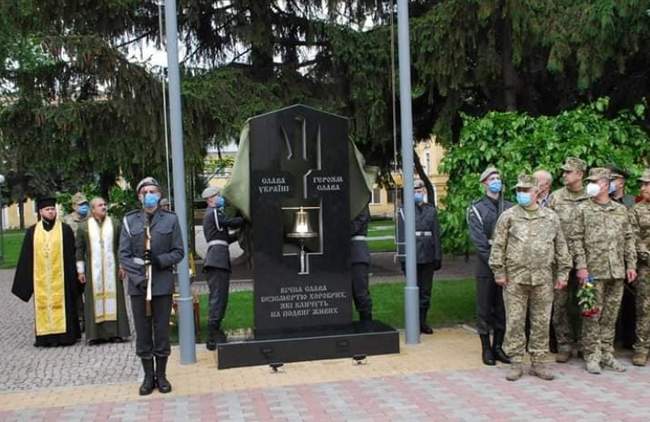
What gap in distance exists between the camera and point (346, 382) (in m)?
6.59

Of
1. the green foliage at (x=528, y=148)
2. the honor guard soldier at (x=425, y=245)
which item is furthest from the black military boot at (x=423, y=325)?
the green foliage at (x=528, y=148)

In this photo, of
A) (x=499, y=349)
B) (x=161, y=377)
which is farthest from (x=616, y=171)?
(x=161, y=377)

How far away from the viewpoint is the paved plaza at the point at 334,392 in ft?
18.5

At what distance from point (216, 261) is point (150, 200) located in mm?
1939

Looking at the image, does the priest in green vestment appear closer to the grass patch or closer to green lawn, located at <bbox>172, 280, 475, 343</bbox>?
green lawn, located at <bbox>172, 280, 475, 343</bbox>

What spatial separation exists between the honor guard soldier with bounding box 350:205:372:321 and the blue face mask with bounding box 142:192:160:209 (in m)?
2.76

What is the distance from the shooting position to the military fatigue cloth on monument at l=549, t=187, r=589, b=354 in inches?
273

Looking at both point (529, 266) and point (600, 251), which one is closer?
point (529, 266)

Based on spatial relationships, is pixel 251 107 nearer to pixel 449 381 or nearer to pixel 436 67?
pixel 436 67

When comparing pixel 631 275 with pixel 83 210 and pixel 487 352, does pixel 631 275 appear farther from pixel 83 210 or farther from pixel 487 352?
pixel 83 210

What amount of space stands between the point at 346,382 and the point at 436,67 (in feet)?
24.7

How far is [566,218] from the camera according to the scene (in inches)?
272

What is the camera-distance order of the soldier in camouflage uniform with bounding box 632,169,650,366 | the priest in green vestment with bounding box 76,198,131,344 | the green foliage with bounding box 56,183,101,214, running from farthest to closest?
1. the green foliage with bounding box 56,183,101,214
2. the priest in green vestment with bounding box 76,198,131,344
3. the soldier in camouflage uniform with bounding box 632,169,650,366

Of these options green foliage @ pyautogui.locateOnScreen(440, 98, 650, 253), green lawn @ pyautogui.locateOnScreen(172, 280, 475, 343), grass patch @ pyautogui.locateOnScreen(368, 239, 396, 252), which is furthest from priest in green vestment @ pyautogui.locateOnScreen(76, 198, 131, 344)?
grass patch @ pyautogui.locateOnScreen(368, 239, 396, 252)
